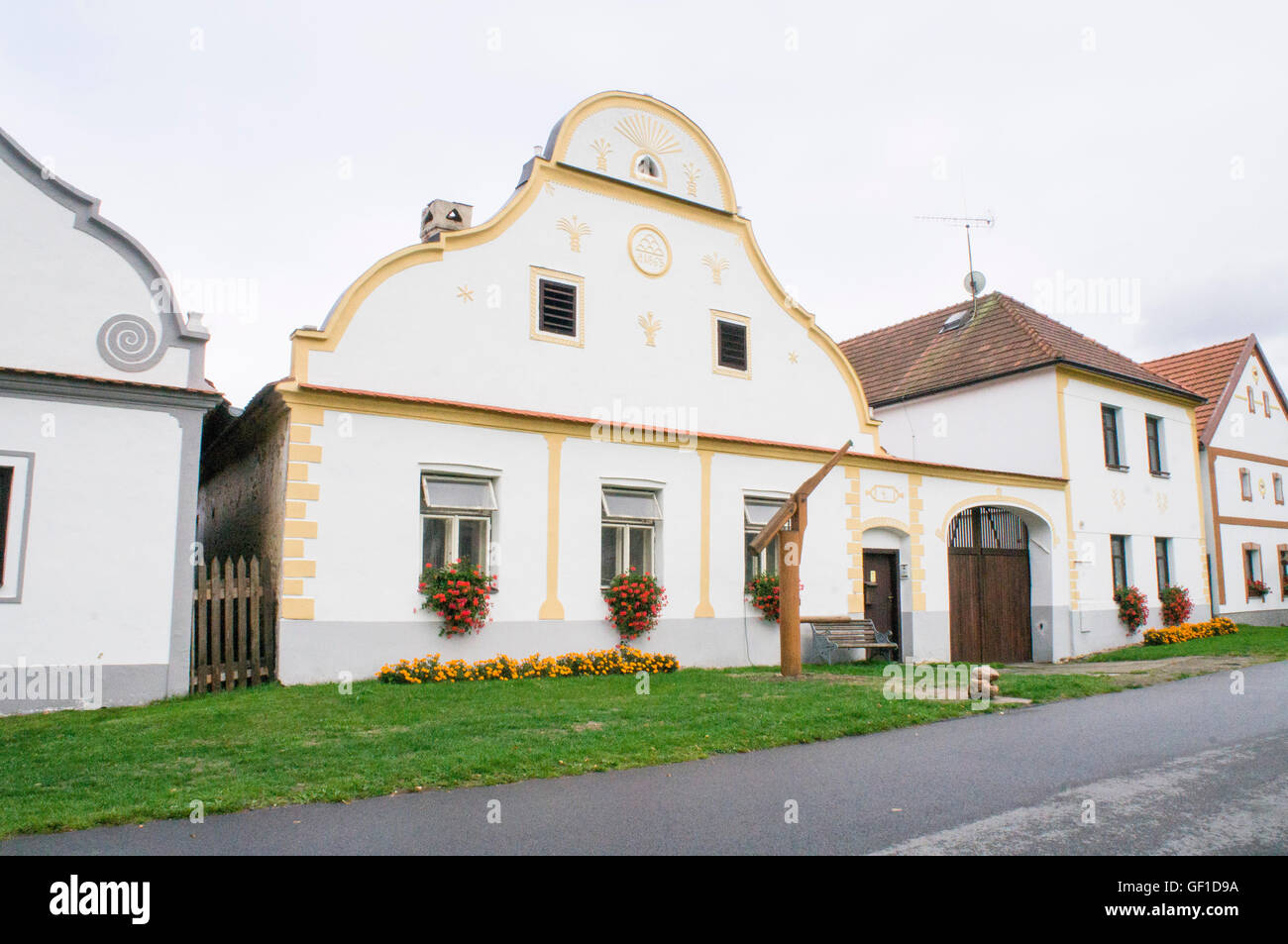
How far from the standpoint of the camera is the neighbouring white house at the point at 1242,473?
2684 cm

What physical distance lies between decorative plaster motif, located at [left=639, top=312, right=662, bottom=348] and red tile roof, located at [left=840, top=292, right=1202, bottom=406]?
10326mm

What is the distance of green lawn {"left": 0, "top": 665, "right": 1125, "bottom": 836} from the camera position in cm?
630

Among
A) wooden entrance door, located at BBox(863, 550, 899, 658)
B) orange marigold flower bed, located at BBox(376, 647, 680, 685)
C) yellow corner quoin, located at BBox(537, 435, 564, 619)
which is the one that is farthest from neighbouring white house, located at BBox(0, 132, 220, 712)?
wooden entrance door, located at BBox(863, 550, 899, 658)

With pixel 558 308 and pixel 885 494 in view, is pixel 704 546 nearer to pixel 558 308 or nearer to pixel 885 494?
pixel 885 494

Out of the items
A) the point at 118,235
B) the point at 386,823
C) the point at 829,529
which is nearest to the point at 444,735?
the point at 386,823

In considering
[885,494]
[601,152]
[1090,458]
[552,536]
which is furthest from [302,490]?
[1090,458]

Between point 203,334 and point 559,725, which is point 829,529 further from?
point 203,334

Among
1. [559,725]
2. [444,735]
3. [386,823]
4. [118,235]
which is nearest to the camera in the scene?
[386,823]

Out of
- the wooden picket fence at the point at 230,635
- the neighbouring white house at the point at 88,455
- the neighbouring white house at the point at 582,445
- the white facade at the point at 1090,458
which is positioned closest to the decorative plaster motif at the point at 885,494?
the neighbouring white house at the point at 582,445

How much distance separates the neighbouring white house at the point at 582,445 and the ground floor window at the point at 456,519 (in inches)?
1.3

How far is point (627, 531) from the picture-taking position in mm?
15242

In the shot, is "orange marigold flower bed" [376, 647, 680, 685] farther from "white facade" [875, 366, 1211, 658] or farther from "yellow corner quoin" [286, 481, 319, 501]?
"white facade" [875, 366, 1211, 658]
